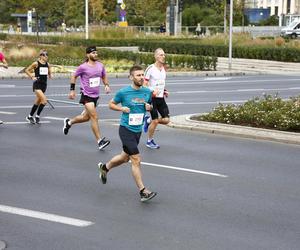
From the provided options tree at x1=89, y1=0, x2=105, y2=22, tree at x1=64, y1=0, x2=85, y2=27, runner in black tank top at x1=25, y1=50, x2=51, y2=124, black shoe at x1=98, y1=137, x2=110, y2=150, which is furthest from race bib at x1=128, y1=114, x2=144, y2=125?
tree at x1=64, y1=0, x2=85, y2=27

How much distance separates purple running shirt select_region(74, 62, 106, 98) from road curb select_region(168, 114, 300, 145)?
3.07 metres

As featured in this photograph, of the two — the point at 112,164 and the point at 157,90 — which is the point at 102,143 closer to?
the point at 157,90

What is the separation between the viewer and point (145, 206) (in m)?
7.98

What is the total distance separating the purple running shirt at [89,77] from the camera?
475 inches

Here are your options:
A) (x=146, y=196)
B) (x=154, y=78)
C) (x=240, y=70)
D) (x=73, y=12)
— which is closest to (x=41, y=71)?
(x=154, y=78)

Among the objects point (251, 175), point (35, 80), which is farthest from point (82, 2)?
point (251, 175)

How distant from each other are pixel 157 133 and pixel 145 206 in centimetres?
617

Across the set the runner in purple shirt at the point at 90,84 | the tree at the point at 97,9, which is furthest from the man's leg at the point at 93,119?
the tree at the point at 97,9

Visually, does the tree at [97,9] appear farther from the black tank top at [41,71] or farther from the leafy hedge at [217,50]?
the black tank top at [41,71]

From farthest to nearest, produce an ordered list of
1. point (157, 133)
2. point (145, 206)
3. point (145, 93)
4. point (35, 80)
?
point (35, 80), point (157, 133), point (145, 93), point (145, 206)

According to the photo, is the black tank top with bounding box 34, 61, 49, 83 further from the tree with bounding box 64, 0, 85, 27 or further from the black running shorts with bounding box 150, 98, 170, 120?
the tree with bounding box 64, 0, 85, 27

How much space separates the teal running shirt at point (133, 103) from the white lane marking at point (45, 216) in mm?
1665

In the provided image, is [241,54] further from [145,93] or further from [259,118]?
[145,93]

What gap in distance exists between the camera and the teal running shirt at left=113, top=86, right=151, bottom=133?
333 inches
